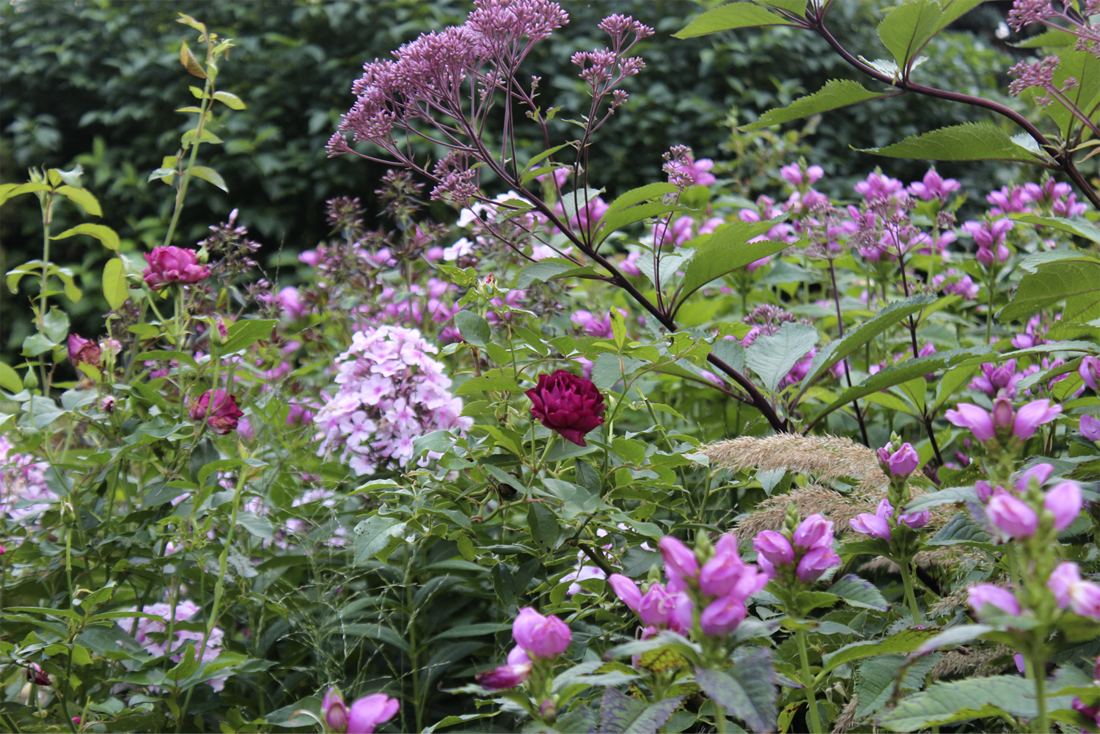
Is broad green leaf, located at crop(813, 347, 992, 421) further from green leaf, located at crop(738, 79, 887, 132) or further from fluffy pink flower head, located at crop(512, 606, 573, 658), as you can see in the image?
fluffy pink flower head, located at crop(512, 606, 573, 658)

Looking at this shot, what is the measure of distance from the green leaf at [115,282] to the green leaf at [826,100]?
1214 millimetres

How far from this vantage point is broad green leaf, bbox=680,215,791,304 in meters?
1.20

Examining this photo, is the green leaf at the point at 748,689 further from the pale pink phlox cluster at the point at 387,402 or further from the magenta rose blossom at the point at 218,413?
the magenta rose blossom at the point at 218,413

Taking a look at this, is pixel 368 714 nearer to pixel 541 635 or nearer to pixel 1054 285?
pixel 541 635

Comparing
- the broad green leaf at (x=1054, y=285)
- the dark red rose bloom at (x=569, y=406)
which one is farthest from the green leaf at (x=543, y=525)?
the broad green leaf at (x=1054, y=285)

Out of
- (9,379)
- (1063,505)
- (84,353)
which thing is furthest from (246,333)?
(1063,505)

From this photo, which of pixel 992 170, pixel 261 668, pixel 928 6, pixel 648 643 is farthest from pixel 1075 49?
pixel 992 170

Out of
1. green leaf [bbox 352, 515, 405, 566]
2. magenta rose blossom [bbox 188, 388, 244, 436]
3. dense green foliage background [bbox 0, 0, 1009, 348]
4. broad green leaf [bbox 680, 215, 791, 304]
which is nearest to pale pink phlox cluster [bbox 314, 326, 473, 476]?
magenta rose blossom [bbox 188, 388, 244, 436]

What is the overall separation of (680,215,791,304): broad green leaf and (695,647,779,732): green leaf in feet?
2.37

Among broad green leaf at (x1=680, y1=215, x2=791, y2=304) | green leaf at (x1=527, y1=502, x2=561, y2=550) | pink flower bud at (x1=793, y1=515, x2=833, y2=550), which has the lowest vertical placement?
green leaf at (x1=527, y1=502, x2=561, y2=550)

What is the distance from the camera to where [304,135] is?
4711mm

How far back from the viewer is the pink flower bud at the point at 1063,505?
0.51 m

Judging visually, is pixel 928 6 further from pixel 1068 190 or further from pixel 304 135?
pixel 304 135

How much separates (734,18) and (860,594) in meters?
0.84
